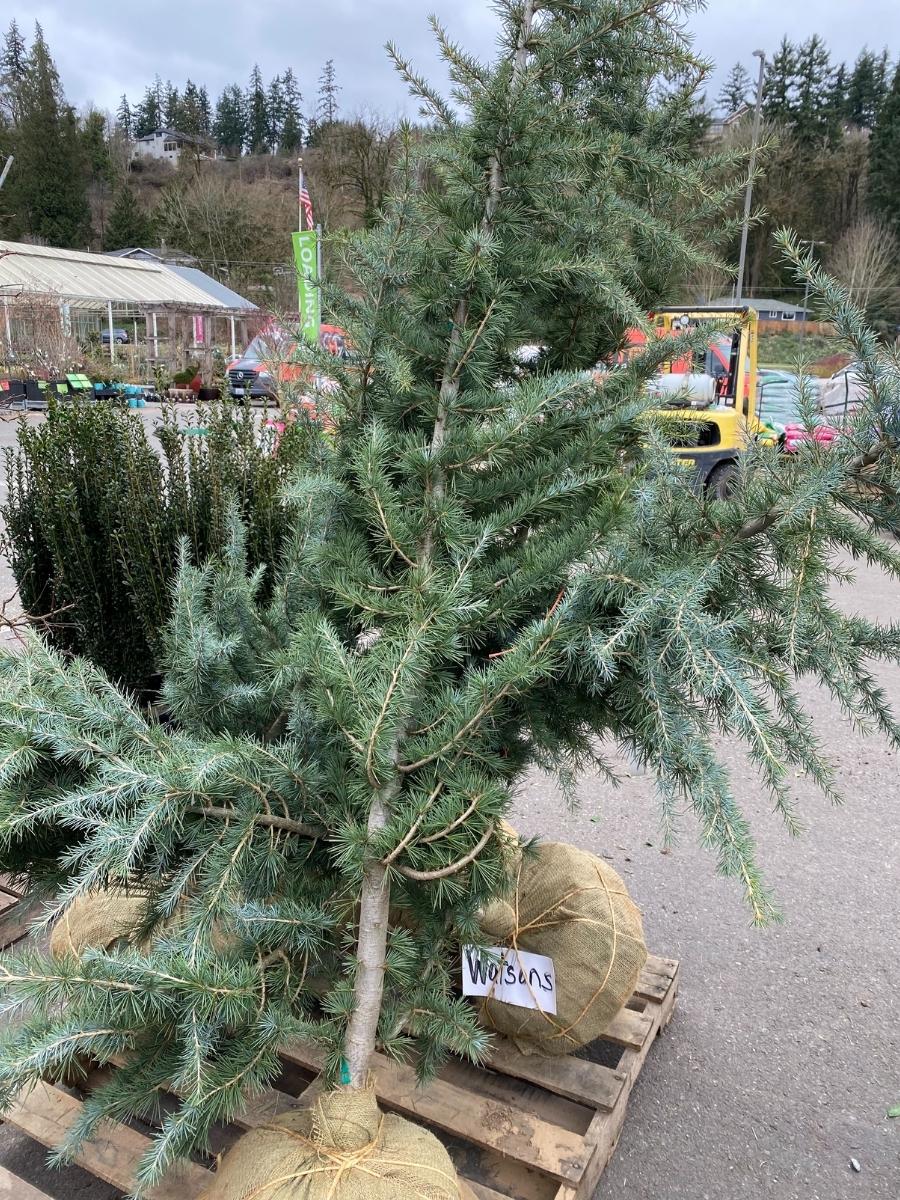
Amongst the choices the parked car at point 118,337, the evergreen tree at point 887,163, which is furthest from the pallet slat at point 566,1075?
the evergreen tree at point 887,163

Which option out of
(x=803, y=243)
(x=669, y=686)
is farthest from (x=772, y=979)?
(x=803, y=243)

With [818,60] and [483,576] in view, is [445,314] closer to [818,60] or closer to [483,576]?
[483,576]

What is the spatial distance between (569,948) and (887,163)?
147ft

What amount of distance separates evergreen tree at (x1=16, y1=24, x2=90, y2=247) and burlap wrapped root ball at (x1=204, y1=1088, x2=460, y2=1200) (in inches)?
1959

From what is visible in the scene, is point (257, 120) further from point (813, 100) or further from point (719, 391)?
point (719, 391)

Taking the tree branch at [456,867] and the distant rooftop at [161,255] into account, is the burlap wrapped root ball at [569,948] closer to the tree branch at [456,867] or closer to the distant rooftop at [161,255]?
the tree branch at [456,867]

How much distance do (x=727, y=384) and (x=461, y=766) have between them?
8.84 metres

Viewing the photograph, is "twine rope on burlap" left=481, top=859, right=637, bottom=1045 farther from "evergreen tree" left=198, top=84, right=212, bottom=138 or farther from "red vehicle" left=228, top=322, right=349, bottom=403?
"evergreen tree" left=198, top=84, right=212, bottom=138

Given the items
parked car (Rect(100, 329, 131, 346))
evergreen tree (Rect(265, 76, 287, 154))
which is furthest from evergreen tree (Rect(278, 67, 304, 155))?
parked car (Rect(100, 329, 131, 346))

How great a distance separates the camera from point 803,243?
1300 mm

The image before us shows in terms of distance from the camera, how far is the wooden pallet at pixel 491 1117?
67.5 inches

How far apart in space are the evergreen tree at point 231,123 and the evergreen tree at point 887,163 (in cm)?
5077

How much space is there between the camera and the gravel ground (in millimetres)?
1964

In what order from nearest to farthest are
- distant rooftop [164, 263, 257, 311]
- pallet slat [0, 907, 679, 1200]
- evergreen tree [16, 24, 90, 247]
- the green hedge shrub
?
pallet slat [0, 907, 679, 1200] → the green hedge shrub → distant rooftop [164, 263, 257, 311] → evergreen tree [16, 24, 90, 247]
